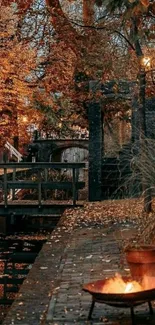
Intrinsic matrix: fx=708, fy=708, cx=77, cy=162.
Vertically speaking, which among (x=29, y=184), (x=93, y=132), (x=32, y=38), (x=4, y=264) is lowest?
(x=4, y=264)

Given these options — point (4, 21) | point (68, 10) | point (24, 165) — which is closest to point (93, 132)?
point (24, 165)

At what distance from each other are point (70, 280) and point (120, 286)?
2255mm

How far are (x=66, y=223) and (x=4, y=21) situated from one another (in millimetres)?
16036

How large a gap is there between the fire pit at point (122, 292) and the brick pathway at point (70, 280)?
32 centimetres

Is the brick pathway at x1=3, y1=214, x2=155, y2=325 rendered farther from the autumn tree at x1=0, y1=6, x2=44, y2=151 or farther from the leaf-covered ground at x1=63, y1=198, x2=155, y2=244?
the autumn tree at x1=0, y1=6, x2=44, y2=151

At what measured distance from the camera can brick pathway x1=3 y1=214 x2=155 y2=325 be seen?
6984mm

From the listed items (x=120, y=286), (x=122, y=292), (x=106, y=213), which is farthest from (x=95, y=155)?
(x=122, y=292)

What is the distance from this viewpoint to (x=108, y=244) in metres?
11.8

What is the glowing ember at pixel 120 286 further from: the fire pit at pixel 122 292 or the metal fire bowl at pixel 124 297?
the metal fire bowl at pixel 124 297

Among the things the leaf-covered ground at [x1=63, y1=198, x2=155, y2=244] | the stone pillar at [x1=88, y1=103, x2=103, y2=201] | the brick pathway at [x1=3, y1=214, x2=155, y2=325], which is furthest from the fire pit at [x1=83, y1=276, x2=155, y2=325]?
the stone pillar at [x1=88, y1=103, x2=103, y2=201]

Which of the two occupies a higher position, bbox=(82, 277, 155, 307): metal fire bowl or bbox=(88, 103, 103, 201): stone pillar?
bbox=(88, 103, 103, 201): stone pillar

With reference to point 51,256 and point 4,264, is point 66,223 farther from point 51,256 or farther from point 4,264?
point 51,256

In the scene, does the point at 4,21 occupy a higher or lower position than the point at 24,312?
higher

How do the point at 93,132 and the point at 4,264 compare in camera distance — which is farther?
the point at 93,132
